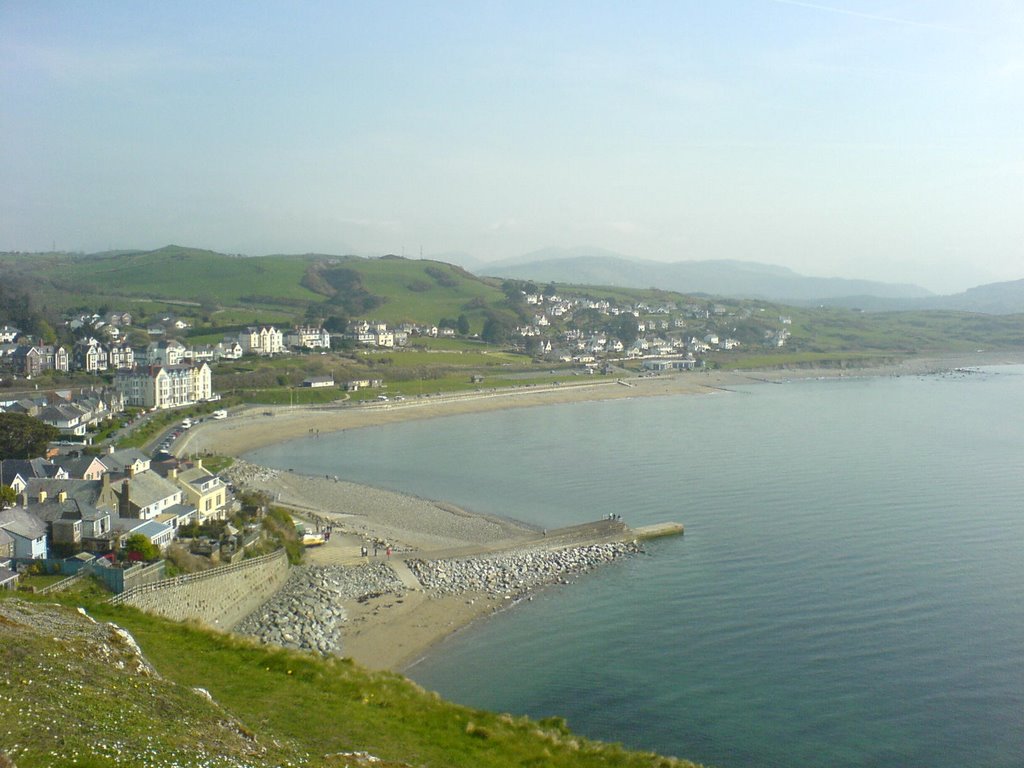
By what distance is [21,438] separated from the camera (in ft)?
55.4

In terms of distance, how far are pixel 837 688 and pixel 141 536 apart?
27.3 feet

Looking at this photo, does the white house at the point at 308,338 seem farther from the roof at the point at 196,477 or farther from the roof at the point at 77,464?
the roof at the point at 196,477

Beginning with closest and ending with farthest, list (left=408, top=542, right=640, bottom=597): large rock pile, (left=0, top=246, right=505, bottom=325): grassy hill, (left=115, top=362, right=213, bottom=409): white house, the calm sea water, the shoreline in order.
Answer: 1. the calm sea water
2. the shoreline
3. (left=408, top=542, right=640, bottom=597): large rock pile
4. (left=115, top=362, right=213, bottom=409): white house
5. (left=0, top=246, right=505, bottom=325): grassy hill

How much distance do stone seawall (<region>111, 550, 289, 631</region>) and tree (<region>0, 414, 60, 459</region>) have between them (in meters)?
6.85

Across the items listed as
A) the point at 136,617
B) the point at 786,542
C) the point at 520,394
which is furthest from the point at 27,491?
the point at 520,394

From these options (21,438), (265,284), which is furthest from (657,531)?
(265,284)

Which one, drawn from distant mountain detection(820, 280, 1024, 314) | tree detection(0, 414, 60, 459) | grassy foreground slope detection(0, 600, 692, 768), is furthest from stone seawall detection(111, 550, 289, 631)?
distant mountain detection(820, 280, 1024, 314)

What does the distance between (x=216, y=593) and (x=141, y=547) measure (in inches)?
42.2

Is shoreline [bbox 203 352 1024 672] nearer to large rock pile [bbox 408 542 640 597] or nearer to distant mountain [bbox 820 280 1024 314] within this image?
large rock pile [bbox 408 542 640 597]

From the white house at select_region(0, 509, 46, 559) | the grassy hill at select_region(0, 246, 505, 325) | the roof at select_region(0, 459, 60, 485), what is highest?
the grassy hill at select_region(0, 246, 505, 325)

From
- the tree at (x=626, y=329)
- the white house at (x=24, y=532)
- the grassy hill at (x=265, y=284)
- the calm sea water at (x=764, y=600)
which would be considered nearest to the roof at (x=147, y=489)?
the white house at (x=24, y=532)

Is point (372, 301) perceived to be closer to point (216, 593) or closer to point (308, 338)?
point (308, 338)

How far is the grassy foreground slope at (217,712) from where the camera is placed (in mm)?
4480

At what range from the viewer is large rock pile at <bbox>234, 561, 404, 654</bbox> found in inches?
425
